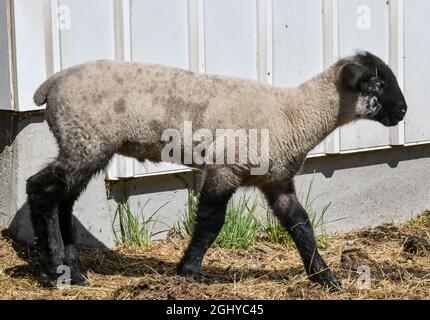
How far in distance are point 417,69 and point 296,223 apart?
11.6ft

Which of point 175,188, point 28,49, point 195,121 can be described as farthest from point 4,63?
point 175,188

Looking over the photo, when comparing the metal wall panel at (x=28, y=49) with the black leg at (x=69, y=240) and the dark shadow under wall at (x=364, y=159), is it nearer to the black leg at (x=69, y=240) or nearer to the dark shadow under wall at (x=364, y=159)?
the black leg at (x=69, y=240)

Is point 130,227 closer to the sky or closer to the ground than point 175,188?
closer to the ground

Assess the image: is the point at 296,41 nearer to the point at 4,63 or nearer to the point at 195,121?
the point at 195,121

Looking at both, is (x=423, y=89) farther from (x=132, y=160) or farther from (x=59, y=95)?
(x=59, y=95)

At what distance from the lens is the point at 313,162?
943 centimetres

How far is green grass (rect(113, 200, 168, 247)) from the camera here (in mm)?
8383

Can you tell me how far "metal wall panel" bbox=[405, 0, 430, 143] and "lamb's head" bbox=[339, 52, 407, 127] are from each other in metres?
2.84

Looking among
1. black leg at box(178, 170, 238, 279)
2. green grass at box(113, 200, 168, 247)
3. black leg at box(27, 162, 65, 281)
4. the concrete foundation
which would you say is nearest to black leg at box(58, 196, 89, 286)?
black leg at box(27, 162, 65, 281)

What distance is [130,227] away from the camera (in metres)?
8.40

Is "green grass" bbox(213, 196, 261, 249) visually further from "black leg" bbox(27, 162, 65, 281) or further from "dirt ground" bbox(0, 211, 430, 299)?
"black leg" bbox(27, 162, 65, 281)

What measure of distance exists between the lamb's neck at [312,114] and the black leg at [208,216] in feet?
1.97

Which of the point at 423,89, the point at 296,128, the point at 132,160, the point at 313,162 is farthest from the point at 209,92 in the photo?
the point at 423,89

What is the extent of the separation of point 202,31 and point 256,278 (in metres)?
2.39
